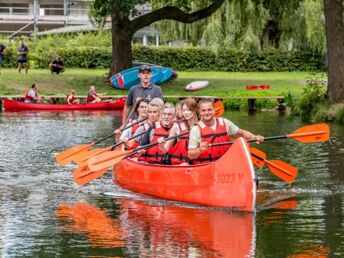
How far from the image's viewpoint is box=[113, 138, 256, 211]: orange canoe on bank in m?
13.0

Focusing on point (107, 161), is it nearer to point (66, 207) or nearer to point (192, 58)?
point (66, 207)

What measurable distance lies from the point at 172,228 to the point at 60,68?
104ft

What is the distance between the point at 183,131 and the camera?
573 inches

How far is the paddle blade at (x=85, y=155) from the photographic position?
52.7ft

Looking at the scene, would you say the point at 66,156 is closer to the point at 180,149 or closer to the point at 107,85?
the point at 180,149

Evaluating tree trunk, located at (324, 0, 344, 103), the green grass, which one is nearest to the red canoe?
the green grass

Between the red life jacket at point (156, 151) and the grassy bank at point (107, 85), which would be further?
the grassy bank at point (107, 85)

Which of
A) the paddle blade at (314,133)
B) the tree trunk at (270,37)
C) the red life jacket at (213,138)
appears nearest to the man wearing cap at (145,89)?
the red life jacket at (213,138)

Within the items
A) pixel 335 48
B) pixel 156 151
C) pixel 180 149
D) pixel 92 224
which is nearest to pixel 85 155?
pixel 156 151

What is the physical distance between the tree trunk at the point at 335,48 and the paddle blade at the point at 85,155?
491 inches

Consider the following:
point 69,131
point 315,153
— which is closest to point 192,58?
point 69,131

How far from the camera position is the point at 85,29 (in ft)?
236

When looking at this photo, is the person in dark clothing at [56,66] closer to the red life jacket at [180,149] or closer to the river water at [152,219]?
the river water at [152,219]

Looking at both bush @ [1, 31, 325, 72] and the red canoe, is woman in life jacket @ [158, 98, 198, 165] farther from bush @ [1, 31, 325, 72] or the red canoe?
bush @ [1, 31, 325, 72]
